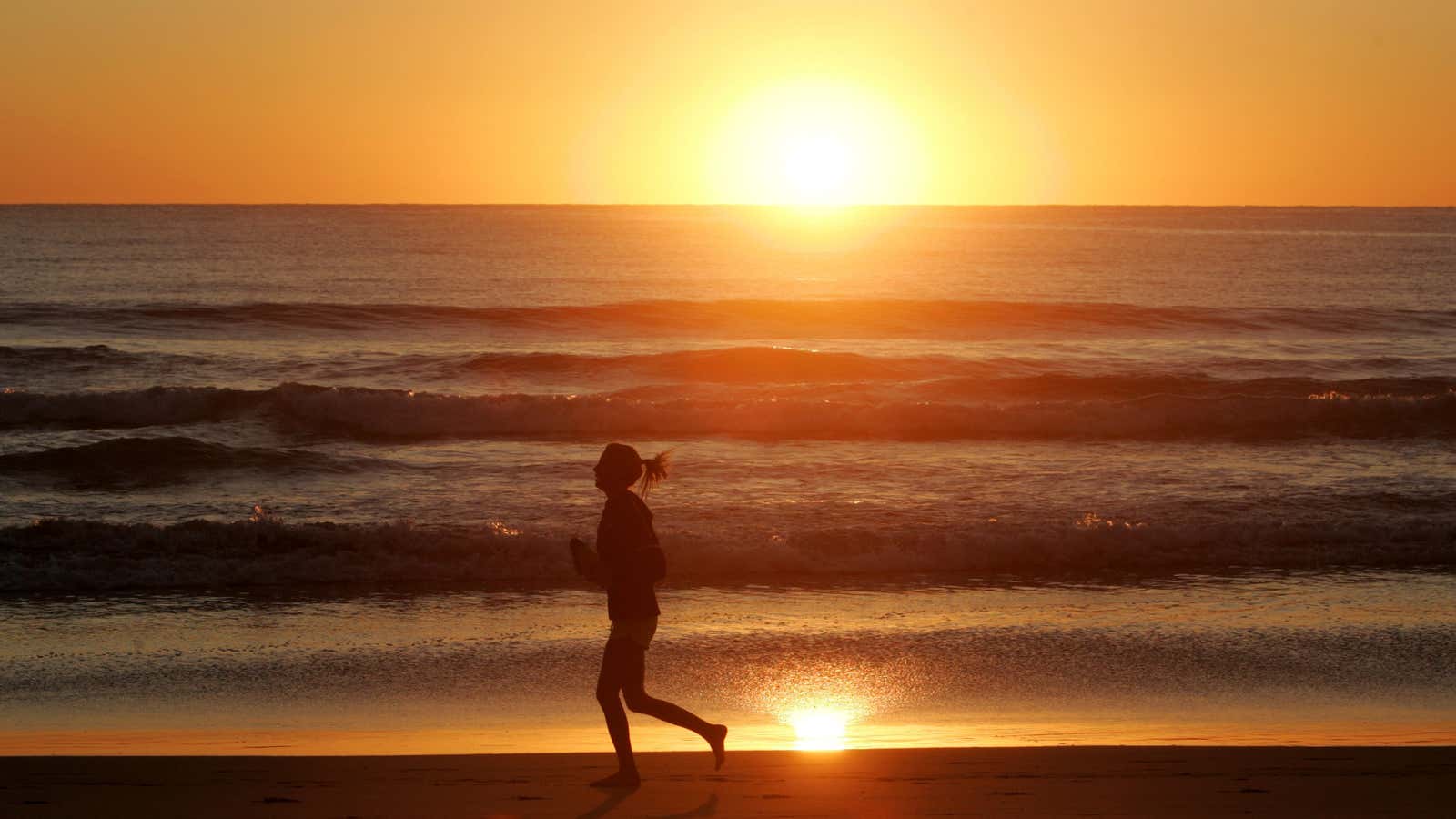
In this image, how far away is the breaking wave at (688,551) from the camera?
12.0 metres

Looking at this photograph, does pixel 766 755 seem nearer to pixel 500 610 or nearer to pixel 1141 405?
pixel 500 610

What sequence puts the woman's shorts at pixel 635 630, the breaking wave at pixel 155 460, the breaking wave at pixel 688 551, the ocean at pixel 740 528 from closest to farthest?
the woman's shorts at pixel 635 630
the ocean at pixel 740 528
the breaking wave at pixel 688 551
the breaking wave at pixel 155 460

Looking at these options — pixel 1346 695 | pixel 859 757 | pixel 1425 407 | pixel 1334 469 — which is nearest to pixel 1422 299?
pixel 1425 407

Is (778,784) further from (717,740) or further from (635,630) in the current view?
(635,630)

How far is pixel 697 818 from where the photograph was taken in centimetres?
599

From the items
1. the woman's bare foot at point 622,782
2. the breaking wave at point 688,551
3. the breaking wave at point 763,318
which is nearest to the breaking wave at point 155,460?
the breaking wave at point 688,551

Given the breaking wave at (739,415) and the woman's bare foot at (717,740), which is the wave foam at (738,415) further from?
the woman's bare foot at (717,740)

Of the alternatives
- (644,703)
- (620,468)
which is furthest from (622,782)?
(620,468)

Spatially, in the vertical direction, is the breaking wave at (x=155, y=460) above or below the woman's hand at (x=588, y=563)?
above

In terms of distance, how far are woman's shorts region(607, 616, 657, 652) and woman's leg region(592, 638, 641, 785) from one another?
32 millimetres

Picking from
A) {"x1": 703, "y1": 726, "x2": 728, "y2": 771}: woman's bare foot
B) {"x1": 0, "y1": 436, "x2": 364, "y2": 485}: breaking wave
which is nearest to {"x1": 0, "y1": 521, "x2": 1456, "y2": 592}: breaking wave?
{"x1": 0, "y1": 436, "x2": 364, "y2": 485}: breaking wave

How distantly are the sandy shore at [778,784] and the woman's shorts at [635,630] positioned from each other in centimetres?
79

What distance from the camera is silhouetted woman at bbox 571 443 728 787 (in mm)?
5973

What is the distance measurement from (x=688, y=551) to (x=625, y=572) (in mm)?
6534
